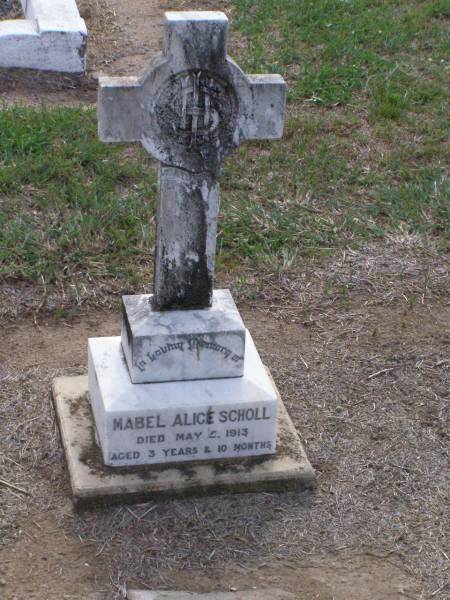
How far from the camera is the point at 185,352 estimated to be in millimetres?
3982

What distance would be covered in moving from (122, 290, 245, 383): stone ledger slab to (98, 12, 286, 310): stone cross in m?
0.12

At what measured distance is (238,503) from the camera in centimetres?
400

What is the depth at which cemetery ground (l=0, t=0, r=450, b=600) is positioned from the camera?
3.80 m

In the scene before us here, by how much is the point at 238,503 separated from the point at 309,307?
1.51 m

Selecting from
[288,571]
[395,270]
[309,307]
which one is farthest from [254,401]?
[395,270]

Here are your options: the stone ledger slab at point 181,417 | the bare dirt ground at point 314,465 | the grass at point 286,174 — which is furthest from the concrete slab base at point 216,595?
the grass at point 286,174

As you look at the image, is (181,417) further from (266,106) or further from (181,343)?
(266,106)

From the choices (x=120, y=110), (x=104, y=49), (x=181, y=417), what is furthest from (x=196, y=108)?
(x=104, y=49)

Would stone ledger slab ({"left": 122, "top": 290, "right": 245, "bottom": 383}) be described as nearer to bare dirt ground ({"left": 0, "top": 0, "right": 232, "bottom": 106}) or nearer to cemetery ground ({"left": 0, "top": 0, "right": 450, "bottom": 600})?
cemetery ground ({"left": 0, "top": 0, "right": 450, "bottom": 600})

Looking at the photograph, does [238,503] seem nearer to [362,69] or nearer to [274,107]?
[274,107]

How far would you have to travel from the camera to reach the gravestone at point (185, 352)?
3701 mm

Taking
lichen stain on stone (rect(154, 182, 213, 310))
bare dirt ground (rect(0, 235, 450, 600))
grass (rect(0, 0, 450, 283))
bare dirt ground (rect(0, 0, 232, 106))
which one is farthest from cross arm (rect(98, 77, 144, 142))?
bare dirt ground (rect(0, 0, 232, 106))

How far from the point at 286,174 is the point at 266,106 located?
2.54 meters

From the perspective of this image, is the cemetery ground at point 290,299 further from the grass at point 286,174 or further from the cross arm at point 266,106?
the cross arm at point 266,106
